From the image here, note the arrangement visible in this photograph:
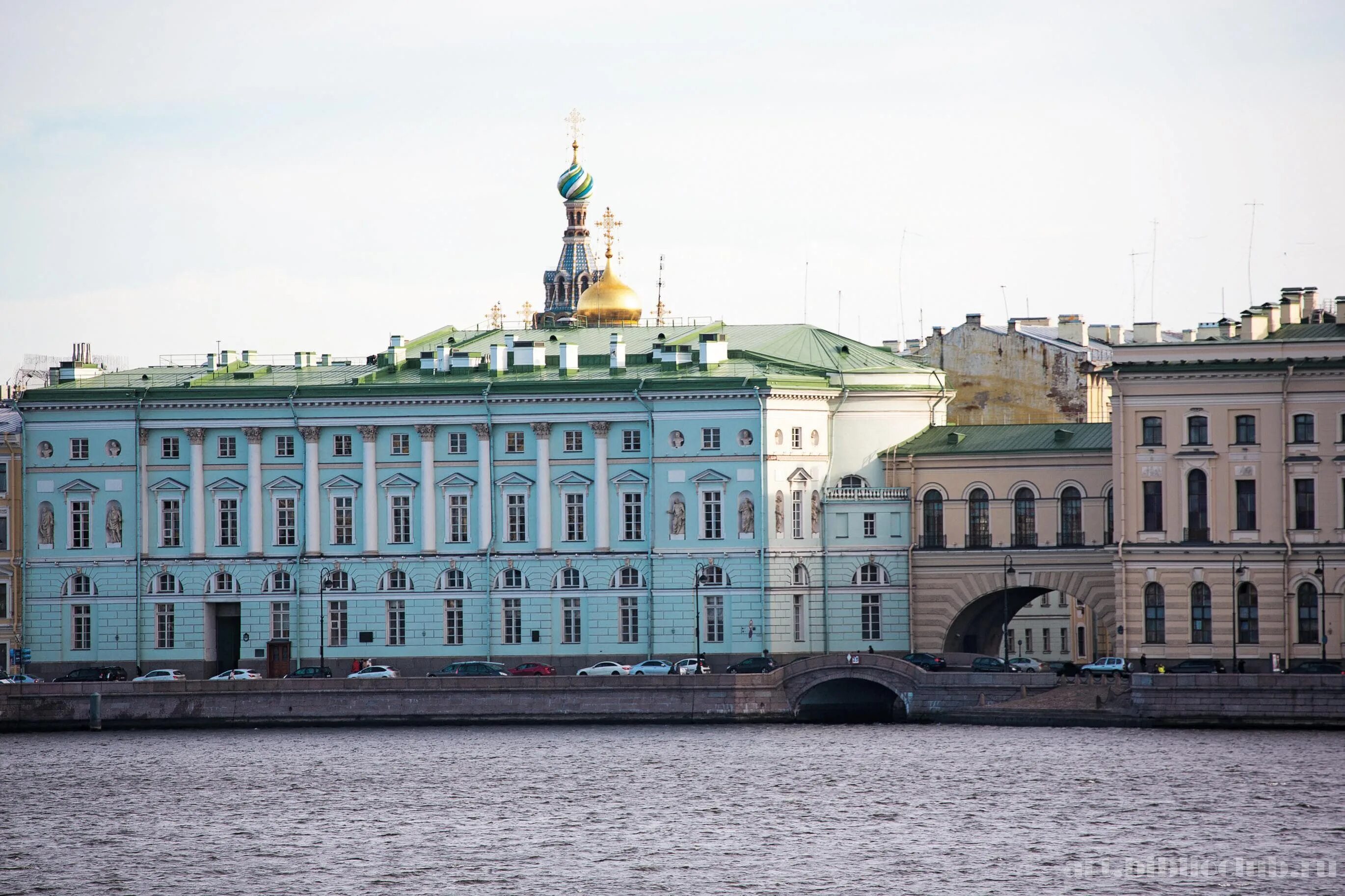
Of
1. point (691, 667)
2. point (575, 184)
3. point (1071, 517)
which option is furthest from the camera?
point (575, 184)

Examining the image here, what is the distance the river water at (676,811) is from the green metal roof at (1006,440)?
40.8 ft

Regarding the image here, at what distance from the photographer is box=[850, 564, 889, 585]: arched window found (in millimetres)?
97562

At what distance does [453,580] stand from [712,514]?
27.8ft

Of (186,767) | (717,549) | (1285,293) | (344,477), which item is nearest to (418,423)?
(344,477)

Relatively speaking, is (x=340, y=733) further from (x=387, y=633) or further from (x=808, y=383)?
(x=808, y=383)

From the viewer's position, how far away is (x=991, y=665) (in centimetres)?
8938

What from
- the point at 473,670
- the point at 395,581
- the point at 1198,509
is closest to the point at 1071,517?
the point at 1198,509

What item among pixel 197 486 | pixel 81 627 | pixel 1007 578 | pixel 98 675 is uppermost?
pixel 197 486

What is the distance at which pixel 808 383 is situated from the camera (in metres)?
97.4

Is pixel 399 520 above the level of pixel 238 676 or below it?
above

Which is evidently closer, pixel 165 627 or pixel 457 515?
pixel 457 515

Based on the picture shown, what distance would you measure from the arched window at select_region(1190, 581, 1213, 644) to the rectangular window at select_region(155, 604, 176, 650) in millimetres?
31925

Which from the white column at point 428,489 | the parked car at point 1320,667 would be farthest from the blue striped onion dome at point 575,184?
the parked car at point 1320,667

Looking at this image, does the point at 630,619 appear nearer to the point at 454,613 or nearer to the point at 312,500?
the point at 454,613
